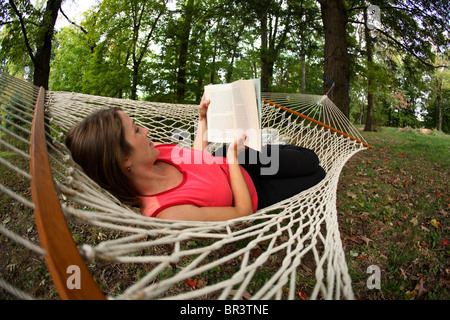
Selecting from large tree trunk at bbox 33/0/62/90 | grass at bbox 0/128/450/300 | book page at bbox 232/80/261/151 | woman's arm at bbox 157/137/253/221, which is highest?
large tree trunk at bbox 33/0/62/90

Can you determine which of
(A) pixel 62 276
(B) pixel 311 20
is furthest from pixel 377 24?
(A) pixel 62 276

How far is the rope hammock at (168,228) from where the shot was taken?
1.51 ft

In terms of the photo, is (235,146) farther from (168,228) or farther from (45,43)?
(45,43)

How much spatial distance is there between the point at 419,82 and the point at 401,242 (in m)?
4.38

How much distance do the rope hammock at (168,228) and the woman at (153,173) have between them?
0.07 metres

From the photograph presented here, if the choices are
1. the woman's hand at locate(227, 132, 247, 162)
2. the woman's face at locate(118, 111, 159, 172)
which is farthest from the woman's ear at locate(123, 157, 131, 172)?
the woman's hand at locate(227, 132, 247, 162)

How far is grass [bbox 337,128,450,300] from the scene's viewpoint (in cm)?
148

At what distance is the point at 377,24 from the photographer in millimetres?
4320

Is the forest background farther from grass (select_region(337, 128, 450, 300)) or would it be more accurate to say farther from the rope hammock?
the rope hammock

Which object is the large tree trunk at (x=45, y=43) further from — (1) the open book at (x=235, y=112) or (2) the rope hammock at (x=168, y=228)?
(1) the open book at (x=235, y=112)

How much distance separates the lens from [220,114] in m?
1.52

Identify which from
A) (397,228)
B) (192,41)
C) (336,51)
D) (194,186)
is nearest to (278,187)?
(194,186)

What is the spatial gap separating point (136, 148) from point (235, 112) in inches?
23.5
